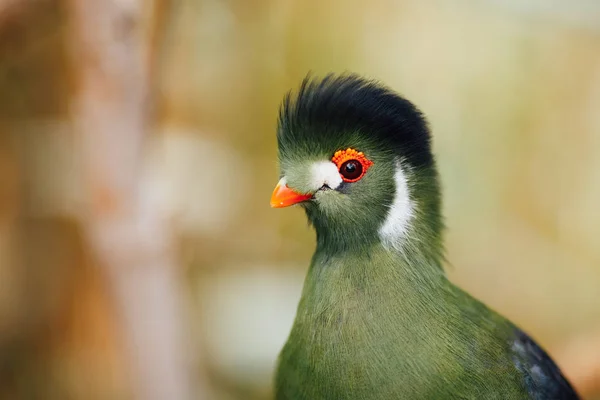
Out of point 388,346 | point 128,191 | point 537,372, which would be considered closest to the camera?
point 388,346

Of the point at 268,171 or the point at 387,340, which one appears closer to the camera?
the point at 387,340

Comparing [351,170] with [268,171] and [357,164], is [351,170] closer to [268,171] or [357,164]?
[357,164]

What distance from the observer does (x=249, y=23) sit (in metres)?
3.69

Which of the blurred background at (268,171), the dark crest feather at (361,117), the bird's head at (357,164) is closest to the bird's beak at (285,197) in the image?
the bird's head at (357,164)

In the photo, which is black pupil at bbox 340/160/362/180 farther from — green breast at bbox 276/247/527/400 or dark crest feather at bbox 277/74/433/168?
green breast at bbox 276/247/527/400

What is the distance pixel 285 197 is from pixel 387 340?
37 centimetres

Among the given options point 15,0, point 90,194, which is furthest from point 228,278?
point 15,0

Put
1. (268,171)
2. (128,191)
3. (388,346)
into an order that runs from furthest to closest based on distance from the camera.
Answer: (268,171) → (128,191) → (388,346)

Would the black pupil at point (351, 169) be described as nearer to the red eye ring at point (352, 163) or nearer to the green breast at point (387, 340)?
the red eye ring at point (352, 163)

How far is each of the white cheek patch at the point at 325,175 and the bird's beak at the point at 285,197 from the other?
1.3 inches

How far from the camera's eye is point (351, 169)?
4.87 feet

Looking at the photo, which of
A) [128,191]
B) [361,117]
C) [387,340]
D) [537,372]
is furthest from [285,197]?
[128,191]

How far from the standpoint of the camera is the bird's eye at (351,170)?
1.48 m

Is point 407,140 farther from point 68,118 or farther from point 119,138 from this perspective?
point 68,118
